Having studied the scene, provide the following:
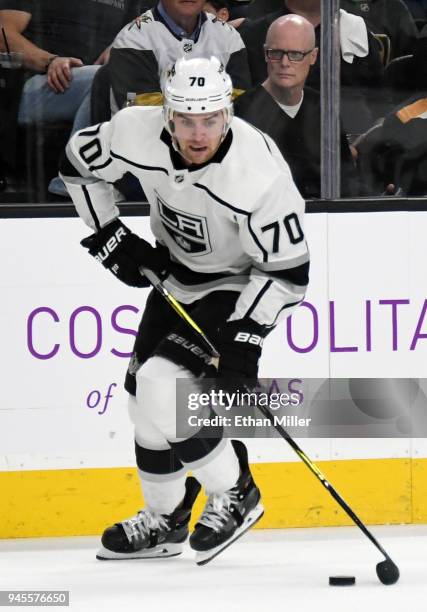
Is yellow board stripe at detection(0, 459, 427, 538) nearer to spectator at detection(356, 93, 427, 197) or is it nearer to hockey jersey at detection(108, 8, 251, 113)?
spectator at detection(356, 93, 427, 197)

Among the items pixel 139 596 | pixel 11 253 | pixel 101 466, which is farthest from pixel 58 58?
pixel 139 596

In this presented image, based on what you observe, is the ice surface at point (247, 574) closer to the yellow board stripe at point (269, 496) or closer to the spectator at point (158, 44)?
the yellow board stripe at point (269, 496)

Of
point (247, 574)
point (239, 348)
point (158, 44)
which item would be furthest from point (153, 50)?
point (247, 574)

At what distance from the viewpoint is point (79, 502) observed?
15.2 feet

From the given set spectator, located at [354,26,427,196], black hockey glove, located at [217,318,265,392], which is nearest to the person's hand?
spectator, located at [354,26,427,196]

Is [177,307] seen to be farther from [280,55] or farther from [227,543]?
[280,55]

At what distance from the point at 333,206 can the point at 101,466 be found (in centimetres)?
111

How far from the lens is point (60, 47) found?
14.9ft

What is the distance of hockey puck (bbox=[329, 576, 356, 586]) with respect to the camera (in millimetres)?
3676

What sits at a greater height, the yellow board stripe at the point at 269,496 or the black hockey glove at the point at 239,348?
the black hockey glove at the point at 239,348

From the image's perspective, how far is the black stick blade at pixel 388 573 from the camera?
12.0 ft

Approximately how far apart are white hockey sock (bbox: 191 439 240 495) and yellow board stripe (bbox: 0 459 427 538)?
76 cm

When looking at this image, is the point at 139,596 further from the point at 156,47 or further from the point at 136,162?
the point at 156,47

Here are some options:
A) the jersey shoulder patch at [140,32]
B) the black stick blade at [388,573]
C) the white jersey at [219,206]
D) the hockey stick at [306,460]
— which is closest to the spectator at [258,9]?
the jersey shoulder patch at [140,32]
